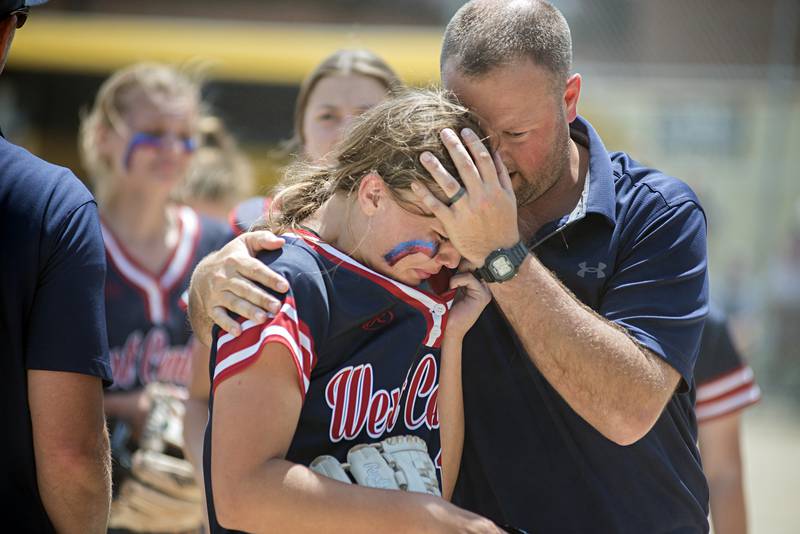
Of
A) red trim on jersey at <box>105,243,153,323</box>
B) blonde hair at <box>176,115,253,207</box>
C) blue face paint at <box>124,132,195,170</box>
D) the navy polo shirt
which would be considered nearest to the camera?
the navy polo shirt

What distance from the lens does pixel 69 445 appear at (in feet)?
7.13

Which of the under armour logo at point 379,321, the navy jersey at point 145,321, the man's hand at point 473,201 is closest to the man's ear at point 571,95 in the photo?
the man's hand at point 473,201

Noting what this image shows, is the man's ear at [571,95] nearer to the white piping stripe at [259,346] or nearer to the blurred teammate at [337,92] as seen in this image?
the blurred teammate at [337,92]

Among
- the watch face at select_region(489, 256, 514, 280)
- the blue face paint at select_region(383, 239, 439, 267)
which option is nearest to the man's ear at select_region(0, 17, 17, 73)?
the blue face paint at select_region(383, 239, 439, 267)

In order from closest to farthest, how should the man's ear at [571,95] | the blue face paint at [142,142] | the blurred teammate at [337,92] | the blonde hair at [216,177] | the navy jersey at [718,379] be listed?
1. the man's ear at [571,95]
2. the blurred teammate at [337,92]
3. the navy jersey at [718,379]
4. the blue face paint at [142,142]
5. the blonde hair at [216,177]

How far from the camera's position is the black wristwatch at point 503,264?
7.37 feet

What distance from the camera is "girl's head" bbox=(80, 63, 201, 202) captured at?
4.68 meters

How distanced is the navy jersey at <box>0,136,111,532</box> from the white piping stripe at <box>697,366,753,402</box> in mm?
2622

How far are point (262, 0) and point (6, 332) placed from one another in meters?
21.0

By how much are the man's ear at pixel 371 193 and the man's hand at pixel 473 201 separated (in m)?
0.08

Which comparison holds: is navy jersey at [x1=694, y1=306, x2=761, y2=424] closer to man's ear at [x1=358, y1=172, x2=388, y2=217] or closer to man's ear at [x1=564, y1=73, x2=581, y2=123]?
man's ear at [x1=564, y1=73, x2=581, y2=123]

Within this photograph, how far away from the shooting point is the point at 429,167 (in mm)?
2137

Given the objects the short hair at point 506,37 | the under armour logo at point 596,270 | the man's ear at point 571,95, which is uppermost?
the short hair at point 506,37

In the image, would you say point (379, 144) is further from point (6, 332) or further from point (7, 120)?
point (7, 120)
